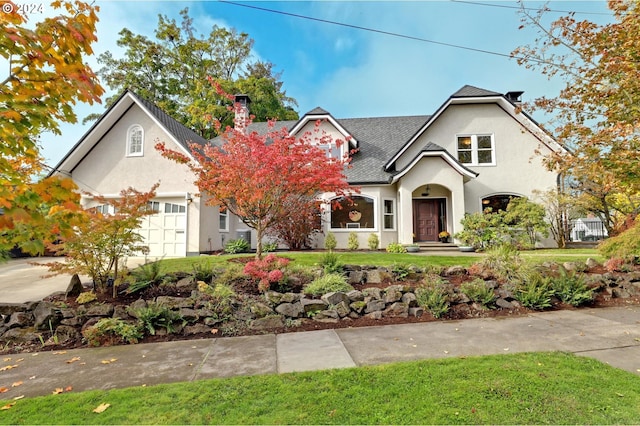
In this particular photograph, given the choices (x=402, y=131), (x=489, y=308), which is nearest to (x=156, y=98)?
(x=402, y=131)

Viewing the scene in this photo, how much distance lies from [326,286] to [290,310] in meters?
0.95

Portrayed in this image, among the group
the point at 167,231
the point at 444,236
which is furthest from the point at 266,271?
the point at 444,236

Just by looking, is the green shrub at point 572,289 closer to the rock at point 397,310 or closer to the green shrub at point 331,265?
the rock at point 397,310

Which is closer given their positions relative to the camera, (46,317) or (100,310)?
(46,317)

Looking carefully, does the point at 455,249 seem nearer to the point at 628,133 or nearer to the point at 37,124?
the point at 628,133

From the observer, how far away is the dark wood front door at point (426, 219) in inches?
599

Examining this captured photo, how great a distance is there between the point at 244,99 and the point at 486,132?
13.5 meters

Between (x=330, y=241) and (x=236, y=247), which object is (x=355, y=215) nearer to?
(x=330, y=241)

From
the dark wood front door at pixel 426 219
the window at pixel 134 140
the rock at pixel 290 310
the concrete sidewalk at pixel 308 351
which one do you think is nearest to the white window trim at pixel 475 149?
the dark wood front door at pixel 426 219

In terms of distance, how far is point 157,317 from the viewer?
203 inches

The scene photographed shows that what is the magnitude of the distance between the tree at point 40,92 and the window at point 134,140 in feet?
41.2

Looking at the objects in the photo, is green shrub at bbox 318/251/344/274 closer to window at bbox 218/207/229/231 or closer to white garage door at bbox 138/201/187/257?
white garage door at bbox 138/201/187/257

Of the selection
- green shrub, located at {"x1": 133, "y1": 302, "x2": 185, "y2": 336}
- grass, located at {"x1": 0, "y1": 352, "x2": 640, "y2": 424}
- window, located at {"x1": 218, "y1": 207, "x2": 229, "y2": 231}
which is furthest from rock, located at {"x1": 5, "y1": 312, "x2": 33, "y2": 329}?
window, located at {"x1": 218, "y1": 207, "x2": 229, "y2": 231}

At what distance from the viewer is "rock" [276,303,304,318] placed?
18.6ft
